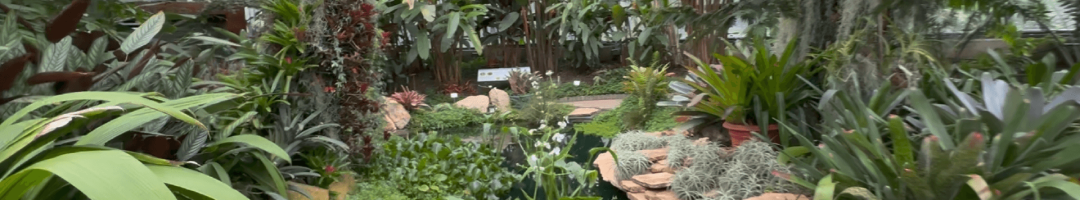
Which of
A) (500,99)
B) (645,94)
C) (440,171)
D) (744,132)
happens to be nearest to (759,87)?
(744,132)

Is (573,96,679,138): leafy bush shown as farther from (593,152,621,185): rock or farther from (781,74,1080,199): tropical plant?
(781,74,1080,199): tropical plant

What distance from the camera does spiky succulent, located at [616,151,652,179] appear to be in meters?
2.79

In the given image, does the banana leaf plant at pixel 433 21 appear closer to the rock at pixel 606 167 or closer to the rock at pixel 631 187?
the rock at pixel 606 167

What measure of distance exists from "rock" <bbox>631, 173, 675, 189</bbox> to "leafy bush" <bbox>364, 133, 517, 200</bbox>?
1.79 feet

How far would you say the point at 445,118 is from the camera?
4.38 metres

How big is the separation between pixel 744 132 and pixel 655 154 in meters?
0.44

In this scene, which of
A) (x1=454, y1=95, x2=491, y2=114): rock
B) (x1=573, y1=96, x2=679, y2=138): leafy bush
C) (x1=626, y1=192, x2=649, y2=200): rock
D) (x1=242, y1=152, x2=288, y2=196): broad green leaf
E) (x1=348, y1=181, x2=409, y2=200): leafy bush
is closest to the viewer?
(x1=242, y1=152, x2=288, y2=196): broad green leaf

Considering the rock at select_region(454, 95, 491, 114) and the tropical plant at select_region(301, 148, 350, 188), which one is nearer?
the tropical plant at select_region(301, 148, 350, 188)

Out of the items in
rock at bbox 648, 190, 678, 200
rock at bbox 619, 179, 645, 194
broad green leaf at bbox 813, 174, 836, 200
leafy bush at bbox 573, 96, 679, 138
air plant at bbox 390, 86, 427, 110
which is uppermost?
broad green leaf at bbox 813, 174, 836, 200

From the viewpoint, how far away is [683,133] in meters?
3.33

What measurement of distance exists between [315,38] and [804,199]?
5.67 feet

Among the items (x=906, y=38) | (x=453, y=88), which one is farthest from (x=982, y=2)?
(x=453, y=88)

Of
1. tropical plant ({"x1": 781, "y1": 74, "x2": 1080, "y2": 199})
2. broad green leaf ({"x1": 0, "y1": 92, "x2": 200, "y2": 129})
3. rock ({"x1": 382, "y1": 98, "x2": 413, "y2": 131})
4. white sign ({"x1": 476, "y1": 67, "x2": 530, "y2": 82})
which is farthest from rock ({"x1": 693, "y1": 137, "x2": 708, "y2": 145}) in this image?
white sign ({"x1": 476, "y1": 67, "x2": 530, "y2": 82})

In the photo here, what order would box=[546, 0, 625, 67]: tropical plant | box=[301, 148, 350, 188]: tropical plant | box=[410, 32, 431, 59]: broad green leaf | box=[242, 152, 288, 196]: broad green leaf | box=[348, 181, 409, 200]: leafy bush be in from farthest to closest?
box=[546, 0, 625, 67]: tropical plant
box=[410, 32, 431, 59]: broad green leaf
box=[348, 181, 409, 200]: leafy bush
box=[301, 148, 350, 188]: tropical plant
box=[242, 152, 288, 196]: broad green leaf
